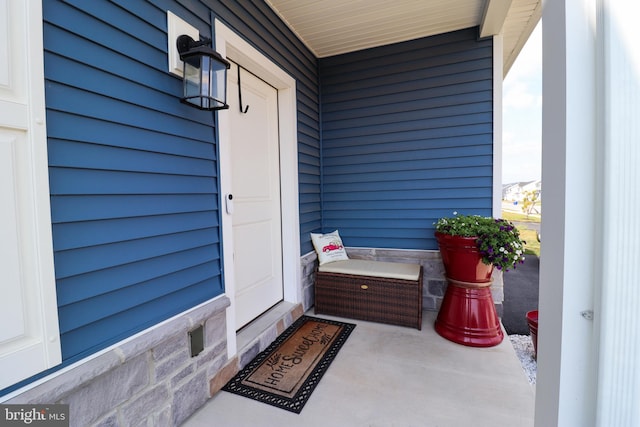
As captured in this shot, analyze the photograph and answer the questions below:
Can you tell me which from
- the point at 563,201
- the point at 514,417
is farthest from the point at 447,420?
the point at 563,201

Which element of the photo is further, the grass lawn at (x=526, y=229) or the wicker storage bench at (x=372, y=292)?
the grass lawn at (x=526, y=229)

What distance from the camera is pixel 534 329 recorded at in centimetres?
211

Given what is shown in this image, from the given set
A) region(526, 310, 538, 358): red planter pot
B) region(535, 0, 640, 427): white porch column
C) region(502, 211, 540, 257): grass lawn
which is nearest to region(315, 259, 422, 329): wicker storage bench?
region(526, 310, 538, 358): red planter pot

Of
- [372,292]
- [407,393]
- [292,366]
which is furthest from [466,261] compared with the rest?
[292,366]

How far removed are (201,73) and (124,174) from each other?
61 centimetres

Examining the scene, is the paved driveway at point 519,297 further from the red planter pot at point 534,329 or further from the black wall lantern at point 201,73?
the black wall lantern at point 201,73

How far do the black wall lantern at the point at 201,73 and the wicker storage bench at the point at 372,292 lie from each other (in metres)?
1.85

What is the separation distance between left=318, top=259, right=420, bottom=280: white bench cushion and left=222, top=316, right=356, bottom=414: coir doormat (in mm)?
504

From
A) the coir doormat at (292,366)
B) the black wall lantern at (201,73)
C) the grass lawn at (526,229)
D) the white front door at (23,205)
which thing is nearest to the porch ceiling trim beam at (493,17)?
the black wall lantern at (201,73)

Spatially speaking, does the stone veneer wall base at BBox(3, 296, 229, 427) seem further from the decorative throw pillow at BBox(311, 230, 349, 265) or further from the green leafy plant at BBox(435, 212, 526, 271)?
the green leafy plant at BBox(435, 212, 526, 271)

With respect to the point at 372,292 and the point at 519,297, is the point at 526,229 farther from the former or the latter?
the point at 372,292

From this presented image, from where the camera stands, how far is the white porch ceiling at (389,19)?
7.49 feet

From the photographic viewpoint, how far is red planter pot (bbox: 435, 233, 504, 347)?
7.25ft

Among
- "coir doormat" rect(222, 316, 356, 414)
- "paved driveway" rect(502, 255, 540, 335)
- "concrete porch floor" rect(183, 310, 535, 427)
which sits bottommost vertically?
"paved driveway" rect(502, 255, 540, 335)
